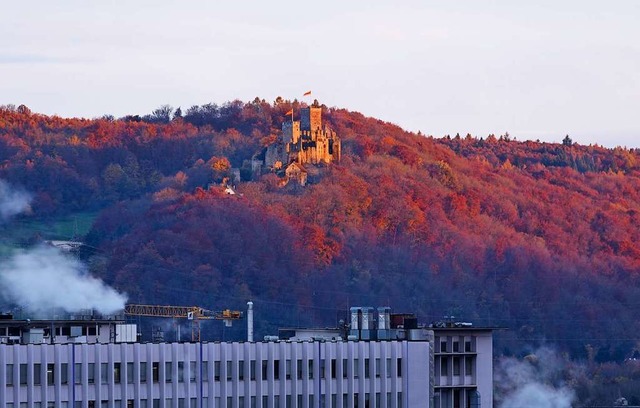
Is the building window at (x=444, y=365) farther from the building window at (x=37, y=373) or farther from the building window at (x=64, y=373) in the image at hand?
the building window at (x=37, y=373)

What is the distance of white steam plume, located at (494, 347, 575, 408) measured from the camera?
169000mm

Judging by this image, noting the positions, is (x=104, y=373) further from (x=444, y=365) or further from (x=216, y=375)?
(x=444, y=365)

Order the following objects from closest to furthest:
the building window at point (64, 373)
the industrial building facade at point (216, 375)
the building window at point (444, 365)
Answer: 1. the industrial building facade at point (216, 375)
2. the building window at point (64, 373)
3. the building window at point (444, 365)

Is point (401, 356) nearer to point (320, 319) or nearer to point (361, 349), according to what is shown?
point (361, 349)

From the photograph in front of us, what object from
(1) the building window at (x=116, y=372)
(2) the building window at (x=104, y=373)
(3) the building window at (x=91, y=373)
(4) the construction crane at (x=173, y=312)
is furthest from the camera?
(4) the construction crane at (x=173, y=312)

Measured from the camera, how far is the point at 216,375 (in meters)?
66.5

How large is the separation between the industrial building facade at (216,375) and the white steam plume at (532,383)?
92.6 metres

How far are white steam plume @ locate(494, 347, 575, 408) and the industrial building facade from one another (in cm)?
9256

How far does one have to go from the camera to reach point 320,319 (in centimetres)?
19750

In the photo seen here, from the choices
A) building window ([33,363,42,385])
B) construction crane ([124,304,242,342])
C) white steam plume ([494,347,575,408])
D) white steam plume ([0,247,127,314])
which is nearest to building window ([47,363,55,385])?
building window ([33,363,42,385])

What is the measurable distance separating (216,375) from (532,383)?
4723 inches

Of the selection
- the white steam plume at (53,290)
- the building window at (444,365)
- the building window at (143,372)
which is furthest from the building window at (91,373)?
the white steam plume at (53,290)

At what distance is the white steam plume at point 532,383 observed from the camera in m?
169

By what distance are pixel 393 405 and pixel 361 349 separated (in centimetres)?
239
